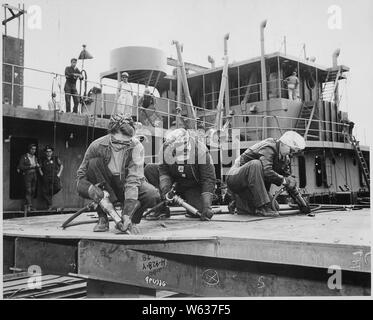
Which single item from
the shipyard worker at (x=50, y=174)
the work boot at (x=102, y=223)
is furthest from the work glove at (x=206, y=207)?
the shipyard worker at (x=50, y=174)

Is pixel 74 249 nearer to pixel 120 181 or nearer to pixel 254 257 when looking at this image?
pixel 120 181

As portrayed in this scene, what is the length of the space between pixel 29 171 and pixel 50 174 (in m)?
0.39

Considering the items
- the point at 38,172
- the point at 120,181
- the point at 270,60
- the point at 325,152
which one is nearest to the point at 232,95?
the point at 270,60

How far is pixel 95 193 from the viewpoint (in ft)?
12.4

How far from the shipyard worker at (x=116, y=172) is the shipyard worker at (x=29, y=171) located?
3604mm

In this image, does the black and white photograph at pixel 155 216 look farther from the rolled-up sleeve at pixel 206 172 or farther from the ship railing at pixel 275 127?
the ship railing at pixel 275 127

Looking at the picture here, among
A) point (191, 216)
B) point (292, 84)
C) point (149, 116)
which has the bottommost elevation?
point (191, 216)

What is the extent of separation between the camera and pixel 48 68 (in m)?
7.85

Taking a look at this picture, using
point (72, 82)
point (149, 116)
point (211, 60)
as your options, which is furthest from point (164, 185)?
point (211, 60)

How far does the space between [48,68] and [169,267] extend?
551 centimetres

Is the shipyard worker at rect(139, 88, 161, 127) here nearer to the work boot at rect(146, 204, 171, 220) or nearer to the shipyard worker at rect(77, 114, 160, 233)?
the work boot at rect(146, 204, 171, 220)

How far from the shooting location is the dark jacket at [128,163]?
3.74m

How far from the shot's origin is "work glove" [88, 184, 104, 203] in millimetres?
3789

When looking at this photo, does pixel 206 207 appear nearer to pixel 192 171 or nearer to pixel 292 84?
pixel 192 171
